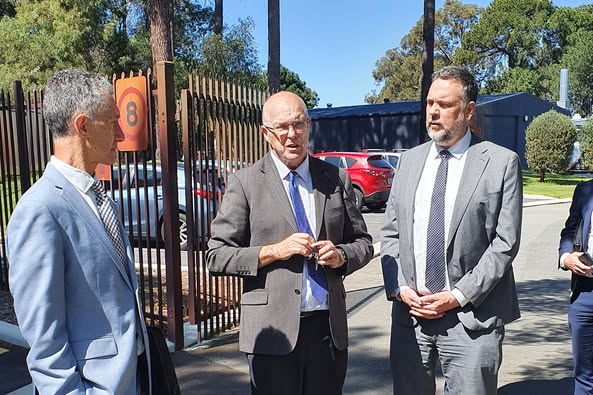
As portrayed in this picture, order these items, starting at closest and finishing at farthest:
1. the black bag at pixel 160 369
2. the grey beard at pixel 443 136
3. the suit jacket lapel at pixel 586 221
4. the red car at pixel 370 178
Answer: the black bag at pixel 160 369
the grey beard at pixel 443 136
the suit jacket lapel at pixel 586 221
the red car at pixel 370 178

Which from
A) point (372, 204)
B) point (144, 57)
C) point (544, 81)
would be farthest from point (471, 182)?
point (544, 81)

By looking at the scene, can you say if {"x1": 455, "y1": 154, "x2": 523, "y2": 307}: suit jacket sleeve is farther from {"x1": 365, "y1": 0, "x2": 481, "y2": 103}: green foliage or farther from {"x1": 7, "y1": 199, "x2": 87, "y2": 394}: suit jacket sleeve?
{"x1": 365, "y1": 0, "x2": 481, "y2": 103}: green foliage

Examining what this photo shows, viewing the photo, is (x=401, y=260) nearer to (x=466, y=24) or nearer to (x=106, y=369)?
(x=106, y=369)

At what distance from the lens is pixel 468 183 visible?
2602 mm

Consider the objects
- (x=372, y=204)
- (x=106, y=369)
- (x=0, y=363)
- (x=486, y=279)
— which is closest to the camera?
(x=106, y=369)

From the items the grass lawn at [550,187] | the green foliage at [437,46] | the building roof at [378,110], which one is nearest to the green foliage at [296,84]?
the green foliage at [437,46]

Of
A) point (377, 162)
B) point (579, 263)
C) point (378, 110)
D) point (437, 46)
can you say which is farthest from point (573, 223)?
point (437, 46)

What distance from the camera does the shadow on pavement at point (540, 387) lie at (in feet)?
13.0

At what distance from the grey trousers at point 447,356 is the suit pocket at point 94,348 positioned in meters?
1.61

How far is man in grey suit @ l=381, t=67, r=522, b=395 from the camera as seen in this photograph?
2.56 metres

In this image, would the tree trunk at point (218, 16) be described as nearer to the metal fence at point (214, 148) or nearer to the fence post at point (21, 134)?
the fence post at point (21, 134)

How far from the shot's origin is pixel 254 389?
260 centimetres

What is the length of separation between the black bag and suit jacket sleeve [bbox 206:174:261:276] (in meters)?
0.49

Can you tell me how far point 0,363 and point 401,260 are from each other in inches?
145
